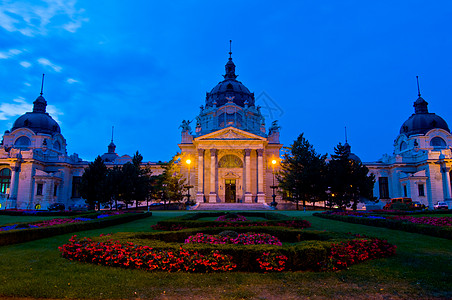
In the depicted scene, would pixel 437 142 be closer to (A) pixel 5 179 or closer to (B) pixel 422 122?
(B) pixel 422 122

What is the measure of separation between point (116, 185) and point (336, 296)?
128 feet

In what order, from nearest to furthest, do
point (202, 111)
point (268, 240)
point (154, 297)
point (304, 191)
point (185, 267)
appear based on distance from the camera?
point (154, 297) < point (185, 267) < point (268, 240) < point (304, 191) < point (202, 111)

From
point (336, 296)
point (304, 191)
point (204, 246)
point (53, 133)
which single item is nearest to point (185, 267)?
point (204, 246)

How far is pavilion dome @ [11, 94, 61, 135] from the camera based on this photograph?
206 ft

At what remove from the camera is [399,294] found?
6477 mm

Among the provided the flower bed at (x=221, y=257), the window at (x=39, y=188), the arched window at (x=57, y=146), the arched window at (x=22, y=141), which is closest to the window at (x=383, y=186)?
the flower bed at (x=221, y=257)

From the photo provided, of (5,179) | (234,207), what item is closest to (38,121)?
(5,179)

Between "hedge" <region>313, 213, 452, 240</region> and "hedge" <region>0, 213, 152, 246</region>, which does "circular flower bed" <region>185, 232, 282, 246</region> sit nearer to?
"hedge" <region>0, 213, 152, 246</region>

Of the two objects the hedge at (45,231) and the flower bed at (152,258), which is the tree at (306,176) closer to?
the hedge at (45,231)

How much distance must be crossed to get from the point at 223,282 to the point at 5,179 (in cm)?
6008

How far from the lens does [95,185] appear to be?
40781 millimetres

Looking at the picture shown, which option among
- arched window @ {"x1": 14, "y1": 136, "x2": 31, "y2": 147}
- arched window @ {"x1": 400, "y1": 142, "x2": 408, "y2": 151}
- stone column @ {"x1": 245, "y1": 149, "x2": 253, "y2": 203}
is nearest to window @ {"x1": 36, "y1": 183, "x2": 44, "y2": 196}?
arched window @ {"x1": 14, "y1": 136, "x2": 31, "y2": 147}

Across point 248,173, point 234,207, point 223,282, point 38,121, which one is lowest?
point 223,282

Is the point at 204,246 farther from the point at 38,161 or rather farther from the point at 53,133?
the point at 53,133
